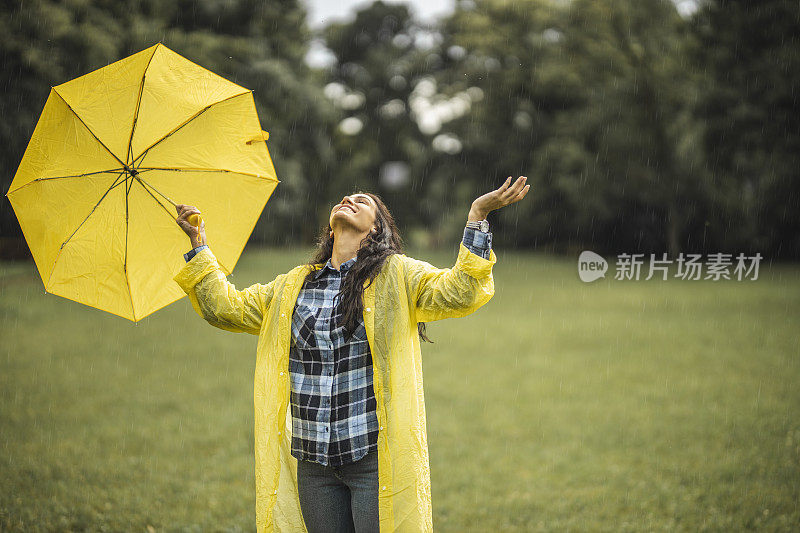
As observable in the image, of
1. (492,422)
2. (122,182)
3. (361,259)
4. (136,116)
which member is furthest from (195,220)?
(492,422)

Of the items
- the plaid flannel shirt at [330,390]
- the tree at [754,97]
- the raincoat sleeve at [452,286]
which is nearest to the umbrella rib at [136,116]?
the plaid flannel shirt at [330,390]

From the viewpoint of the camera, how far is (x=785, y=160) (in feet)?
64.5

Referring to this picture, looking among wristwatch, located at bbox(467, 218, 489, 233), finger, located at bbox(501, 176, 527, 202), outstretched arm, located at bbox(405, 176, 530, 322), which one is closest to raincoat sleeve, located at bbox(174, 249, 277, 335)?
outstretched arm, located at bbox(405, 176, 530, 322)

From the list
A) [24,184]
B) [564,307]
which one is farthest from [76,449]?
[564,307]

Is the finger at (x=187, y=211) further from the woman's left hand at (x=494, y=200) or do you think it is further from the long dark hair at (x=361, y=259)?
the woman's left hand at (x=494, y=200)

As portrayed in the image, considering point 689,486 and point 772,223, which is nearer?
point 689,486

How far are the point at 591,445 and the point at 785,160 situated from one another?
1647cm

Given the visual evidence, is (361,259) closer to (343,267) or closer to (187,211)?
(343,267)

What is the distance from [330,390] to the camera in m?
2.63

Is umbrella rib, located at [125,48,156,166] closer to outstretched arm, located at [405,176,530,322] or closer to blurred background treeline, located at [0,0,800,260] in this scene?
outstretched arm, located at [405,176,530,322]

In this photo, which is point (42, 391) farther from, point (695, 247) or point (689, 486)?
point (695, 247)

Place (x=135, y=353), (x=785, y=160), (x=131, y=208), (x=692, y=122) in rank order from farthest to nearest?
(x=692, y=122) → (x=785, y=160) → (x=135, y=353) → (x=131, y=208)

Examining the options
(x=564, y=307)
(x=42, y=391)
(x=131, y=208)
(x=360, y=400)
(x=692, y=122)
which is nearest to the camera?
(x=360, y=400)

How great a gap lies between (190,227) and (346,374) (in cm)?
87
